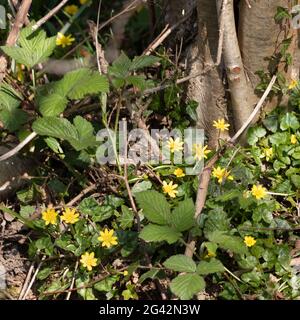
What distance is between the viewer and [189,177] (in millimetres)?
2729

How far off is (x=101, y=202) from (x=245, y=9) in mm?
947

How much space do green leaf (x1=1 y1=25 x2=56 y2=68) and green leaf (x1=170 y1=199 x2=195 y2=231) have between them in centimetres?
79

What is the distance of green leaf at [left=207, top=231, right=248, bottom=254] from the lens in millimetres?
2285

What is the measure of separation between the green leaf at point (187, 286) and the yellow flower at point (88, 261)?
0.38 metres

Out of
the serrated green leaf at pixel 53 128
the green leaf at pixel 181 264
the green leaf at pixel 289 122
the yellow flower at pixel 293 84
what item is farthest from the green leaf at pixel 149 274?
the yellow flower at pixel 293 84

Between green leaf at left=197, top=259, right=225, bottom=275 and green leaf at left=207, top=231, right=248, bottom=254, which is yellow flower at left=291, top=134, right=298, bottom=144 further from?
green leaf at left=197, top=259, right=225, bottom=275

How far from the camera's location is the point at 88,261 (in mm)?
2445

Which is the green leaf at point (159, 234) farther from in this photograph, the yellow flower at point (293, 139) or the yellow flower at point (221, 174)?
the yellow flower at point (293, 139)

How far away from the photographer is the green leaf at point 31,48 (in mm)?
2568

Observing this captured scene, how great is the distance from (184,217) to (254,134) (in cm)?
69

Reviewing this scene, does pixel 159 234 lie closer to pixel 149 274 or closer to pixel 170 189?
pixel 149 274

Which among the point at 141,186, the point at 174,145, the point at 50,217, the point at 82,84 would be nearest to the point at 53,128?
the point at 82,84

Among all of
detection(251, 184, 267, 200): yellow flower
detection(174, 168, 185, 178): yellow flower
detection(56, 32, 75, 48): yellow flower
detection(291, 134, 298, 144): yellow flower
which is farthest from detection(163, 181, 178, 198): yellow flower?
detection(56, 32, 75, 48): yellow flower

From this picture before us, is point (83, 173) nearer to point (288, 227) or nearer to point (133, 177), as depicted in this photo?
point (133, 177)
